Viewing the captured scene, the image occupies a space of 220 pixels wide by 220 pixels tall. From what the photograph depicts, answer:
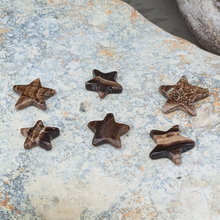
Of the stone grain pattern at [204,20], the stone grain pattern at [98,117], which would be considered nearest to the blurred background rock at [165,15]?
the stone grain pattern at [204,20]

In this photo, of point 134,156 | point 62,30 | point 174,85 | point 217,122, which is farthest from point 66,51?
point 217,122

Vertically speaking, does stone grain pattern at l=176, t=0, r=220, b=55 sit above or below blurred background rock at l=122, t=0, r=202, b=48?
above

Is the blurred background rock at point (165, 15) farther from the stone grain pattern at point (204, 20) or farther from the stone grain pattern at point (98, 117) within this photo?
the stone grain pattern at point (98, 117)

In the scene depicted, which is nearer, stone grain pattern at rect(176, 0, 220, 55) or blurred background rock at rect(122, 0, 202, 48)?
stone grain pattern at rect(176, 0, 220, 55)

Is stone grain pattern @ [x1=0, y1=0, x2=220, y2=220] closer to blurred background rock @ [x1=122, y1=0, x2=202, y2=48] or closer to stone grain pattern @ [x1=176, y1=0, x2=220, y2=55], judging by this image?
stone grain pattern @ [x1=176, y1=0, x2=220, y2=55]

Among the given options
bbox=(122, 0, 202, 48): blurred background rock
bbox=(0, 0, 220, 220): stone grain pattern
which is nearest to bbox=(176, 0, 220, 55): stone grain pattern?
bbox=(122, 0, 202, 48): blurred background rock

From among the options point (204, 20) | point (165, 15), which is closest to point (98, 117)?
point (204, 20)
